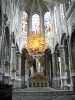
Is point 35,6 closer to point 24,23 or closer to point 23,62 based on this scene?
point 24,23

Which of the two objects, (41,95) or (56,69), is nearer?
(41,95)

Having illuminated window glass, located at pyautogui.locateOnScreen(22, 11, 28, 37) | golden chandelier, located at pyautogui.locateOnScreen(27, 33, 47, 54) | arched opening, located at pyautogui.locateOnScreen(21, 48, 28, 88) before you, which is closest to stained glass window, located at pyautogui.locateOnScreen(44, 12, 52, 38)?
golden chandelier, located at pyautogui.locateOnScreen(27, 33, 47, 54)

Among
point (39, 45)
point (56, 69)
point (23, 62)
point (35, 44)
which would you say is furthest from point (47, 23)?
point (56, 69)

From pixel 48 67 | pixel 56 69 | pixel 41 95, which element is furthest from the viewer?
pixel 48 67

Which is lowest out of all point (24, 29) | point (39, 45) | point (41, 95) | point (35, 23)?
point (41, 95)

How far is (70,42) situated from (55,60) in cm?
703

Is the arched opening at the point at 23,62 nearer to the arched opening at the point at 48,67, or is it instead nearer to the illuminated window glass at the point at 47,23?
the arched opening at the point at 48,67

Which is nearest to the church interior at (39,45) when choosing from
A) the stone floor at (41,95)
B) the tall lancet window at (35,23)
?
the tall lancet window at (35,23)

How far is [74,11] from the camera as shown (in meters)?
12.6

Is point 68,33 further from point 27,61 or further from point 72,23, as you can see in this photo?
point 27,61

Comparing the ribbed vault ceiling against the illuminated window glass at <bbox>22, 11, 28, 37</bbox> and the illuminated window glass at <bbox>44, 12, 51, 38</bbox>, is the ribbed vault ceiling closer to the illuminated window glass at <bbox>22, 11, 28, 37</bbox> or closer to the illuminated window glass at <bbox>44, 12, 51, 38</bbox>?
the illuminated window glass at <bbox>22, 11, 28, 37</bbox>

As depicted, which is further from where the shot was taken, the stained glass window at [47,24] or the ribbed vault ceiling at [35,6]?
the ribbed vault ceiling at [35,6]

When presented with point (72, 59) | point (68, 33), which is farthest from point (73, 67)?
point (68, 33)

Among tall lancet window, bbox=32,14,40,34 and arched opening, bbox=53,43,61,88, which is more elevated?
tall lancet window, bbox=32,14,40,34
